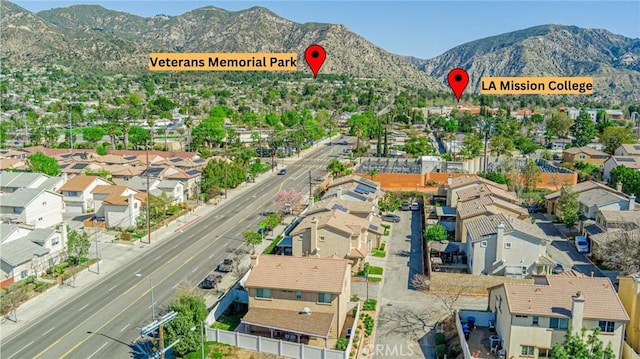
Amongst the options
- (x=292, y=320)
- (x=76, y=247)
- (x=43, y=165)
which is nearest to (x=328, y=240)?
(x=292, y=320)

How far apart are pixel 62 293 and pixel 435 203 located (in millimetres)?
47408

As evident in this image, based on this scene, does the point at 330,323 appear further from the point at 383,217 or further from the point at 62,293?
the point at 383,217

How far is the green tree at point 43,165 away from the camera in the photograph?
79.5m

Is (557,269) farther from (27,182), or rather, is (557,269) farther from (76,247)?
(27,182)

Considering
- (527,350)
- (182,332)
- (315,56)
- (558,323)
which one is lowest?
(527,350)

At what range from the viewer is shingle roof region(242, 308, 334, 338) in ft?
111

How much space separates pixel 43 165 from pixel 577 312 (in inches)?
3007

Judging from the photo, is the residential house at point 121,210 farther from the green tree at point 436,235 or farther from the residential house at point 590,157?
the residential house at point 590,157

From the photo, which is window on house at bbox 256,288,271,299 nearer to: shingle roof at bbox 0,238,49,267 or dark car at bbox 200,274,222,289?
dark car at bbox 200,274,222,289

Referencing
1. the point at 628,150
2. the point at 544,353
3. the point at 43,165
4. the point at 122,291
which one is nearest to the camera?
the point at 544,353

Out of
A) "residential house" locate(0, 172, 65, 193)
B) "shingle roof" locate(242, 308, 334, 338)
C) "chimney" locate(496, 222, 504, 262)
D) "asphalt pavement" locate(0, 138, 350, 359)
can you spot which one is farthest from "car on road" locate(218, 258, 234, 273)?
"residential house" locate(0, 172, 65, 193)

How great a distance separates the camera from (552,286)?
32.5m

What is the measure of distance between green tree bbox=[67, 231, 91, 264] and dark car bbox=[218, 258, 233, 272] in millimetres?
12765

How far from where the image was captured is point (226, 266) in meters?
47.8
